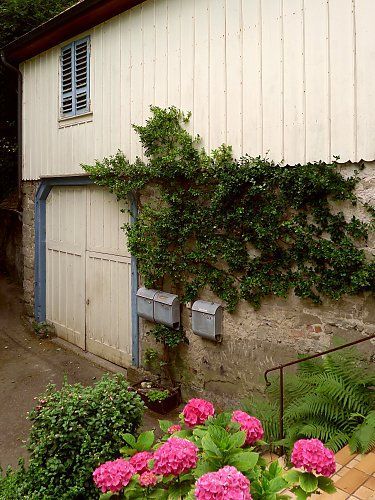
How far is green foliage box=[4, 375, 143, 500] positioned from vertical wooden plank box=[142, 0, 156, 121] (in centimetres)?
437

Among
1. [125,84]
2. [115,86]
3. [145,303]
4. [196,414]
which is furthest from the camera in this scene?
[115,86]

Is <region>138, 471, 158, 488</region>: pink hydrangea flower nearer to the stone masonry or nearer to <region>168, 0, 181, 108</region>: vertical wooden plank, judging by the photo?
the stone masonry

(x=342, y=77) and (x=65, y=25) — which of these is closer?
(x=342, y=77)

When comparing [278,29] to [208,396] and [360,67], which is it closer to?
[360,67]

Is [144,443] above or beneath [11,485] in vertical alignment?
above

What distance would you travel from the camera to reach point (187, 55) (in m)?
5.88

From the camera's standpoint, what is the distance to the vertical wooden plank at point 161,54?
20.3ft

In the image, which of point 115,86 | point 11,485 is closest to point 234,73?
point 115,86

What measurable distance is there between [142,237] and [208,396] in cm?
248

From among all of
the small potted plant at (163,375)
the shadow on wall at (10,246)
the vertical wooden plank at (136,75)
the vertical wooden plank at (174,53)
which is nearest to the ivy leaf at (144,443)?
the small potted plant at (163,375)

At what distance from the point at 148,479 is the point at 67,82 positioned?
7.48 metres

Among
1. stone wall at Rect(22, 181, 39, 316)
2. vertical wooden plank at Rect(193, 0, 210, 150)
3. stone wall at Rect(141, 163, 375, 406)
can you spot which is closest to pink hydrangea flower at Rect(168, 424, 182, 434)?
stone wall at Rect(141, 163, 375, 406)

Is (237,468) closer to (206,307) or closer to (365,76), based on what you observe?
(206,307)

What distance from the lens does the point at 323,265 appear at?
4.61m
